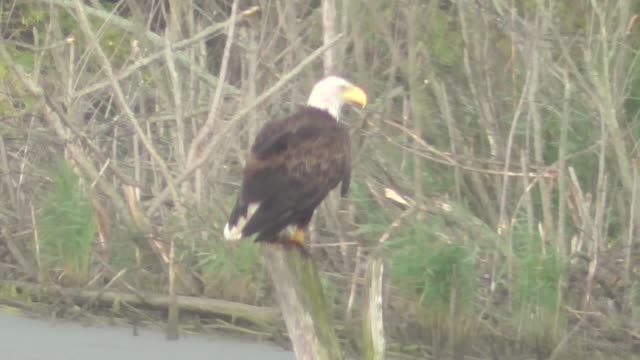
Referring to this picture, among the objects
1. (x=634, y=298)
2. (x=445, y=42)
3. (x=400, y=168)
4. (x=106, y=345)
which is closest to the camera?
(x=634, y=298)

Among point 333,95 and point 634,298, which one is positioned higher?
point 333,95

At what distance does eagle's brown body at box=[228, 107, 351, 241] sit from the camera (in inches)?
231

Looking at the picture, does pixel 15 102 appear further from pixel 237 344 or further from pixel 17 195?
pixel 237 344

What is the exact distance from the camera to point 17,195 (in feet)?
29.1

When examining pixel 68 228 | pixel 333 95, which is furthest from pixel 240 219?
pixel 68 228

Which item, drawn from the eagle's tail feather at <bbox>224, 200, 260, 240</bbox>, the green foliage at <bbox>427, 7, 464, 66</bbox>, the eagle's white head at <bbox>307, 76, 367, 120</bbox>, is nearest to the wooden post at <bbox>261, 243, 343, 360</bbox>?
the eagle's tail feather at <bbox>224, 200, 260, 240</bbox>

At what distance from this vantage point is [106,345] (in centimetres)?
777

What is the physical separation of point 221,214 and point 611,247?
2.07m

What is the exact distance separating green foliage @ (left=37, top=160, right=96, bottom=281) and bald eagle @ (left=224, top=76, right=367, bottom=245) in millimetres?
2302

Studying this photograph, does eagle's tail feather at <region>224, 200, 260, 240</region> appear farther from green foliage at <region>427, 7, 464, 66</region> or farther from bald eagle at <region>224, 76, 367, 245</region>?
green foliage at <region>427, 7, 464, 66</region>

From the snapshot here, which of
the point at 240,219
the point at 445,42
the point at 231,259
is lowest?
the point at 231,259

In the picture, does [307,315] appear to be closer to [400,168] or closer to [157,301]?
[157,301]

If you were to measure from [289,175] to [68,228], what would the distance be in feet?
8.44

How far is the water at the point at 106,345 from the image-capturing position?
7551mm
